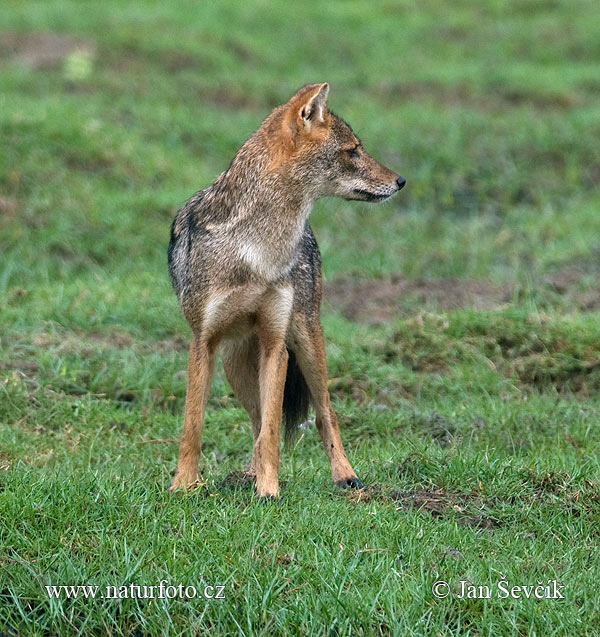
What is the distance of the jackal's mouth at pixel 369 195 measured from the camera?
5.79 metres

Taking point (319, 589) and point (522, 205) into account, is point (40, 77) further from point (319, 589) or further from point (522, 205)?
point (319, 589)

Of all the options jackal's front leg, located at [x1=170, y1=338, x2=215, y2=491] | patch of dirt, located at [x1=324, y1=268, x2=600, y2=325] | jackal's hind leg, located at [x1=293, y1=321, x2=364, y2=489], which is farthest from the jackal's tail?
patch of dirt, located at [x1=324, y1=268, x2=600, y2=325]

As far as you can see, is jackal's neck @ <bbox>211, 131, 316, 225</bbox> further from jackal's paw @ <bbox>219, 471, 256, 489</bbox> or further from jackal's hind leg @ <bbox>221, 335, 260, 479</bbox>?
jackal's paw @ <bbox>219, 471, 256, 489</bbox>

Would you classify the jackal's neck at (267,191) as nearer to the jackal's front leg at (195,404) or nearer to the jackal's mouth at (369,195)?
the jackal's mouth at (369,195)

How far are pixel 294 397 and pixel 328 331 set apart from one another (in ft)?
8.39

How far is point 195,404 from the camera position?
5.48 meters

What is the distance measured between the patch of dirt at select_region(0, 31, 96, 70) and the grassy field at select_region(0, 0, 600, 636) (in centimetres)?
4

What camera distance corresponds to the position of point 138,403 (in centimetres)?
720

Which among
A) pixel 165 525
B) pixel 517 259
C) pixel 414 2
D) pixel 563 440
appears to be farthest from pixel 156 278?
pixel 414 2

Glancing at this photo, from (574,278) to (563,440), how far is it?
3608 mm

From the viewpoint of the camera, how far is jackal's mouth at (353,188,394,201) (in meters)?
5.79

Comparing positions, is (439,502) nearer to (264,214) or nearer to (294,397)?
(294,397)

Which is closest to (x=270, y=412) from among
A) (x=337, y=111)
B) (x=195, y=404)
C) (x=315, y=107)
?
(x=195, y=404)

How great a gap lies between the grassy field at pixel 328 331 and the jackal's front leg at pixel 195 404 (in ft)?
0.72
